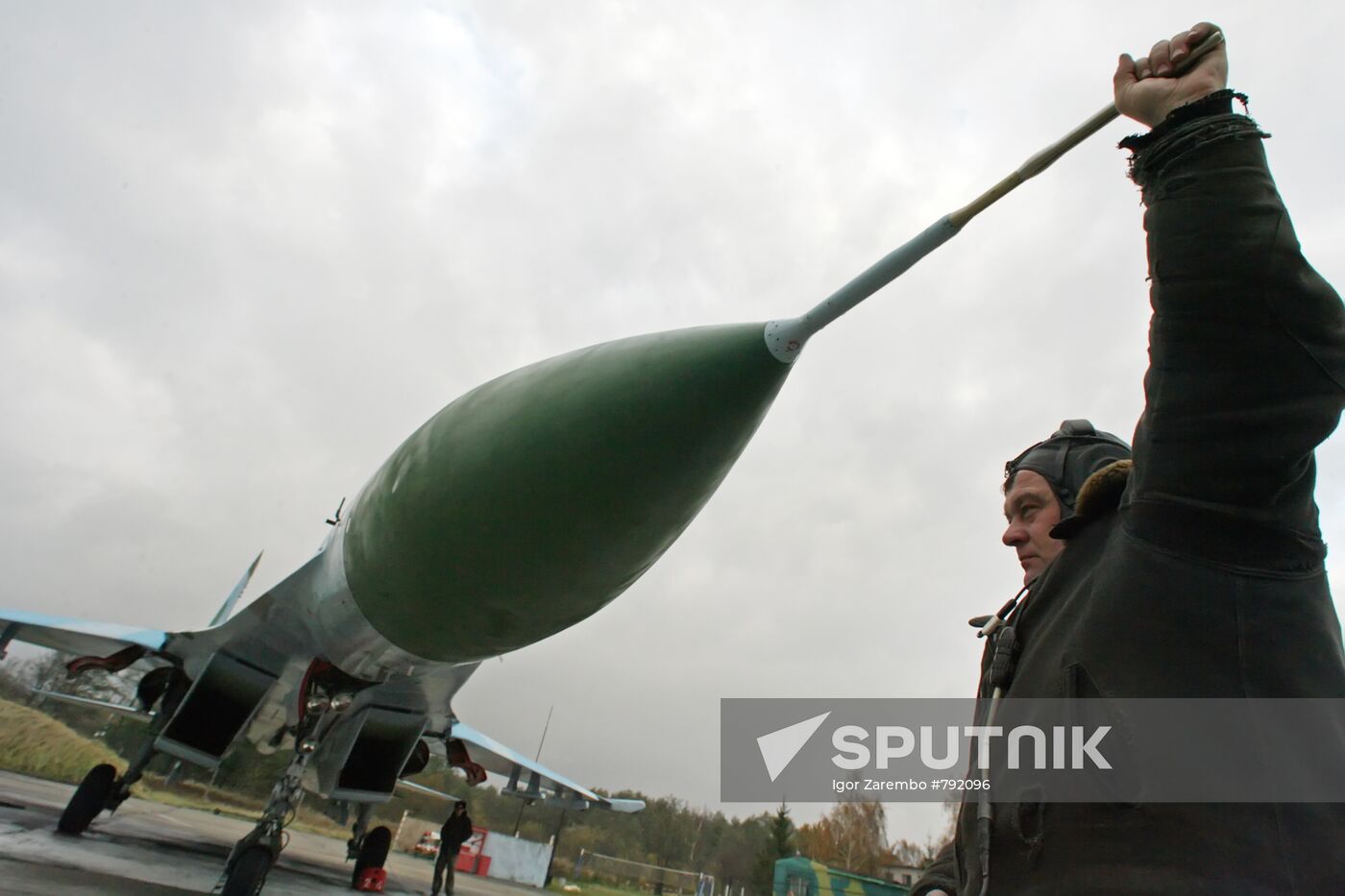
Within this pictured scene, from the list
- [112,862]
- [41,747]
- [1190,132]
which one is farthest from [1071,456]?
[41,747]

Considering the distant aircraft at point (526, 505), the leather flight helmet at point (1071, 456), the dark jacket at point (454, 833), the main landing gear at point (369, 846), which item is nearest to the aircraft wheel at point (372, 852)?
the main landing gear at point (369, 846)

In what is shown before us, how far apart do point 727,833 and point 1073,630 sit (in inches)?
1284

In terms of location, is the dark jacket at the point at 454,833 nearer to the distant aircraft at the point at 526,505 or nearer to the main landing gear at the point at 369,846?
the main landing gear at the point at 369,846

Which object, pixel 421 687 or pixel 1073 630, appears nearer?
pixel 1073 630

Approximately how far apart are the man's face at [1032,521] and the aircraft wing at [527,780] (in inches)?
306

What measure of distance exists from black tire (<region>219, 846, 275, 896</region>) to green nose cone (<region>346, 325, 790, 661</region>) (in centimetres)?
250

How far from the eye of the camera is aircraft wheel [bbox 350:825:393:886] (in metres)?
6.32

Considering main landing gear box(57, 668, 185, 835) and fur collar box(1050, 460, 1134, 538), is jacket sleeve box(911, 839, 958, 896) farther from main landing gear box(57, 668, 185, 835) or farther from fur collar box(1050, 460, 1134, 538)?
main landing gear box(57, 668, 185, 835)

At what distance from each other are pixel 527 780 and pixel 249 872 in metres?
5.16

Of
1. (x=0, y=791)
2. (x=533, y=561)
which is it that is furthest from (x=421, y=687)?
(x=0, y=791)

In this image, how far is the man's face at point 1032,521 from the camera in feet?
4.55

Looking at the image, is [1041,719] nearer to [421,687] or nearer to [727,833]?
[421,687]

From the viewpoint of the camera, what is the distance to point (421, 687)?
4.13 meters

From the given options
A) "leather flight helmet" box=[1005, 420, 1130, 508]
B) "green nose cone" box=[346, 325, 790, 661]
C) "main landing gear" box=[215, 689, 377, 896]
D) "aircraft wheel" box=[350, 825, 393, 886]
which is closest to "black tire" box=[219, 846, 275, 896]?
"main landing gear" box=[215, 689, 377, 896]
